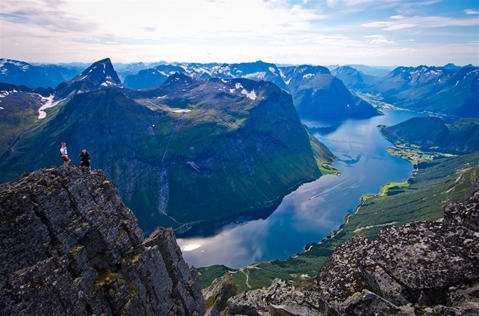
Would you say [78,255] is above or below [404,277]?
below

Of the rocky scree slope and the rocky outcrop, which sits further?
the rocky outcrop

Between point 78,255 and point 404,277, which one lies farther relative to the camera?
point 78,255

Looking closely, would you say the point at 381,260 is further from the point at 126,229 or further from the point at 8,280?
the point at 8,280

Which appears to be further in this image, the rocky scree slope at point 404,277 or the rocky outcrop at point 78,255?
the rocky outcrop at point 78,255

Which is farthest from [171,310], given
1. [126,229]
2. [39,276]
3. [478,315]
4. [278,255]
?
[278,255]
